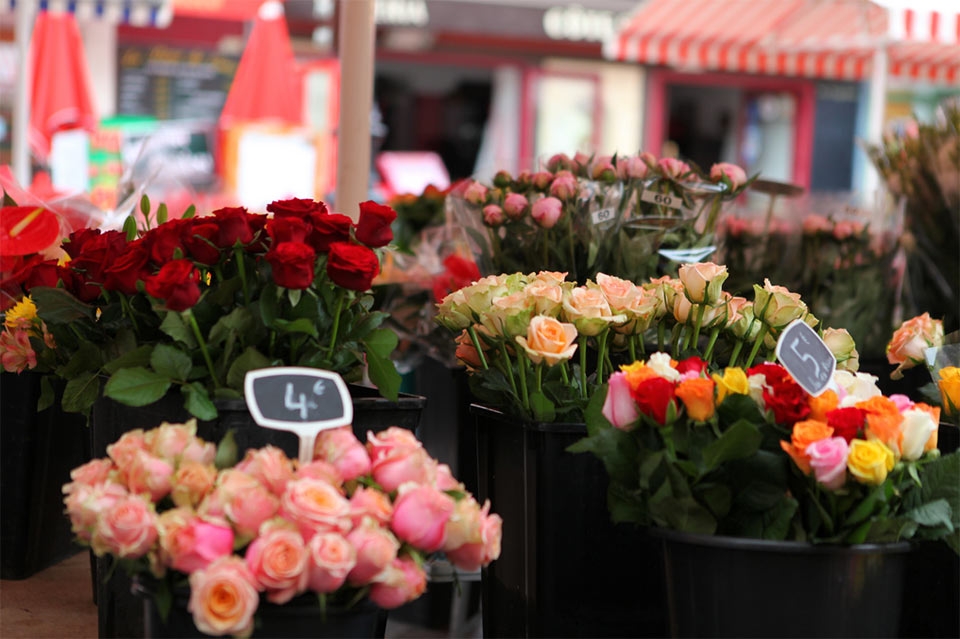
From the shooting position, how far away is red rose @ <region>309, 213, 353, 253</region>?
3.89ft

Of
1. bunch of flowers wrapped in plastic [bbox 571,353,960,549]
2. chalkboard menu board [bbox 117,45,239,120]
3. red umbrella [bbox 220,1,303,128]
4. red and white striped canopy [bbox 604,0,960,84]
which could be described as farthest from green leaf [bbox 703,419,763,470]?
chalkboard menu board [bbox 117,45,239,120]

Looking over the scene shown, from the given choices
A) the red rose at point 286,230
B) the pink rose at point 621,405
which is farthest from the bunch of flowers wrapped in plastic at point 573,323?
the red rose at point 286,230

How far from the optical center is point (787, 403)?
41.9 inches

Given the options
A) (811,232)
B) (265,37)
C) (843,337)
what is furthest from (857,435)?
(265,37)

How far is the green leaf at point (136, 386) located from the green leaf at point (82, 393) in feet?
0.61

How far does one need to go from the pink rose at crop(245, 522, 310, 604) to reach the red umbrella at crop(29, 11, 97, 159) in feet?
14.0

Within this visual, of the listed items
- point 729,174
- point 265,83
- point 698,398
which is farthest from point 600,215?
point 265,83

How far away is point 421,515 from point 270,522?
123 millimetres

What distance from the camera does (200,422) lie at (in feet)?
3.80

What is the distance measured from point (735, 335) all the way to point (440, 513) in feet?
1.60

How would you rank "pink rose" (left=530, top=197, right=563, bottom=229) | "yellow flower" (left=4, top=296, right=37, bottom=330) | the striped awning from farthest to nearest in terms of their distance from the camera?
the striped awning
"pink rose" (left=530, top=197, right=563, bottom=229)
"yellow flower" (left=4, top=296, right=37, bottom=330)

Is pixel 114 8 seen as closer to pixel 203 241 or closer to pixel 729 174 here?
pixel 729 174

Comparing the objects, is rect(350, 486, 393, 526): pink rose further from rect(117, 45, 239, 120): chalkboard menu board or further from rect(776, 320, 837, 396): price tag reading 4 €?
rect(117, 45, 239, 120): chalkboard menu board

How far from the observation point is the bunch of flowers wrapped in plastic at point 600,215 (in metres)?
1.78
